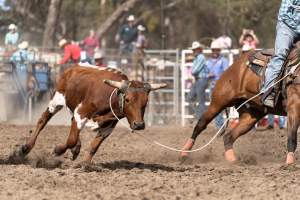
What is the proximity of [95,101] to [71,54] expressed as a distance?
8.83 m

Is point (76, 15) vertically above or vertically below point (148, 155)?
above

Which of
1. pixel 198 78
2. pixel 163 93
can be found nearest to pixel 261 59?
pixel 198 78

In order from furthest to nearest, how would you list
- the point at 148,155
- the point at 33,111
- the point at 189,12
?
the point at 189,12 < the point at 33,111 < the point at 148,155

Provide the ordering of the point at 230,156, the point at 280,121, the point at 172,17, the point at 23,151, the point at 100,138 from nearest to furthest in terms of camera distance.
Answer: the point at 100,138 < the point at 23,151 < the point at 230,156 < the point at 280,121 < the point at 172,17

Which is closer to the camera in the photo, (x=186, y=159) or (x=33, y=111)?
(x=186, y=159)

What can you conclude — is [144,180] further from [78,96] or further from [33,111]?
[33,111]

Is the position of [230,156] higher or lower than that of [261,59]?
lower

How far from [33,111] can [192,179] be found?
9953 mm

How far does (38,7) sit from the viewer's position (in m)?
31.7

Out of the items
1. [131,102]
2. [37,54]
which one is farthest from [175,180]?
[37,54]

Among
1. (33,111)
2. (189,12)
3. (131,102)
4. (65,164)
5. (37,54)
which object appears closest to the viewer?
(131,102)

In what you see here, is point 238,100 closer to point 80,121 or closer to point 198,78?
point 80,121

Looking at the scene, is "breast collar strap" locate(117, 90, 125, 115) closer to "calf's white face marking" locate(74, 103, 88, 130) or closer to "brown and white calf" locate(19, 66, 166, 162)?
"brown and white calf" locate(19, 66, 166, 162)

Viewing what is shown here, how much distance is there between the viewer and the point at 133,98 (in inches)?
354
